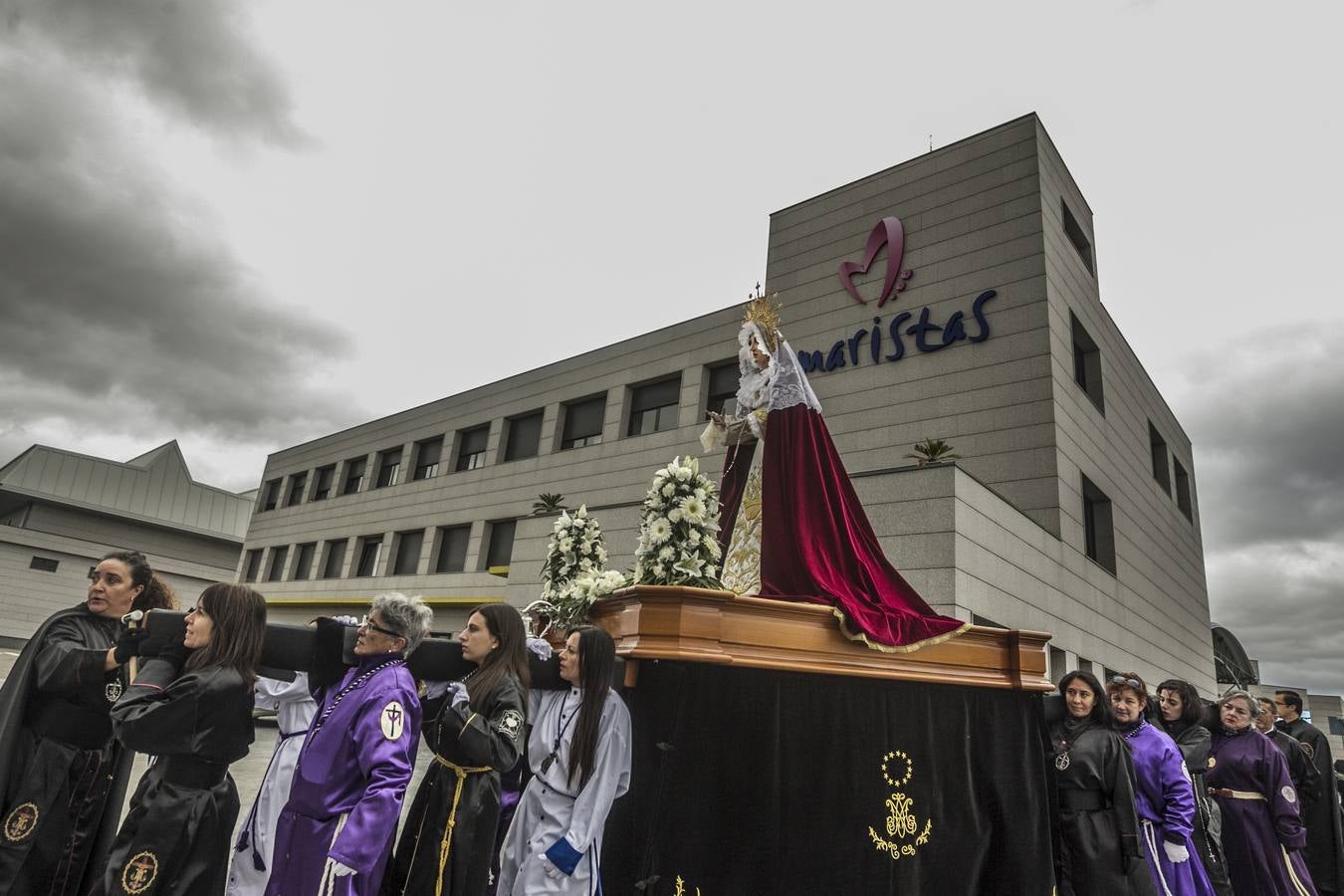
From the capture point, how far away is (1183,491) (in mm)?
24328

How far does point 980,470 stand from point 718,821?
11814mm

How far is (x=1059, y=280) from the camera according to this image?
15297mm

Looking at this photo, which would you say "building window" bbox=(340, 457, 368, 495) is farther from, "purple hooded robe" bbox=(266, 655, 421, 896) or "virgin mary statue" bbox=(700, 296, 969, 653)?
"purple hooded robe" bbox=(266, 655, 421, 896)

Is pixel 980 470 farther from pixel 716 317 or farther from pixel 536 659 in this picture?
pixel 536 659

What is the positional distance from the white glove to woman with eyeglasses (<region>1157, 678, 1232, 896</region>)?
38.3 inches

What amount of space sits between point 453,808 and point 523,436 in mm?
20986

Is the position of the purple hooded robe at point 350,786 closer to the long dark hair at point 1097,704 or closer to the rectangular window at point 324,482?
the long dark hair at point 1097,704

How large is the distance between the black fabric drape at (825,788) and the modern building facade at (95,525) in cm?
3728

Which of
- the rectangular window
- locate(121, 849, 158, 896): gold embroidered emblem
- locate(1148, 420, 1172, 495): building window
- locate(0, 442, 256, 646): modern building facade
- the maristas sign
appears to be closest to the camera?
locate(121, 849, 158, 896): gold embroidered emblem

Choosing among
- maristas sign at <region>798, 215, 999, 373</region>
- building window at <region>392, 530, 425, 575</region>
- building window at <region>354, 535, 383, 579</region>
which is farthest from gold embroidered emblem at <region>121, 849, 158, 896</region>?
building window at <region>354, 535, 383, 579</region>

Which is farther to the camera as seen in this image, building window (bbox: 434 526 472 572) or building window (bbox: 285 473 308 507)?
building window (bbox: 285 473 308 507)

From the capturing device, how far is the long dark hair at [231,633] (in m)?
3.02

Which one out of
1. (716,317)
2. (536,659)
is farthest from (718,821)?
(716,317)

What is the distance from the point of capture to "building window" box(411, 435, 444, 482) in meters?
26.3
